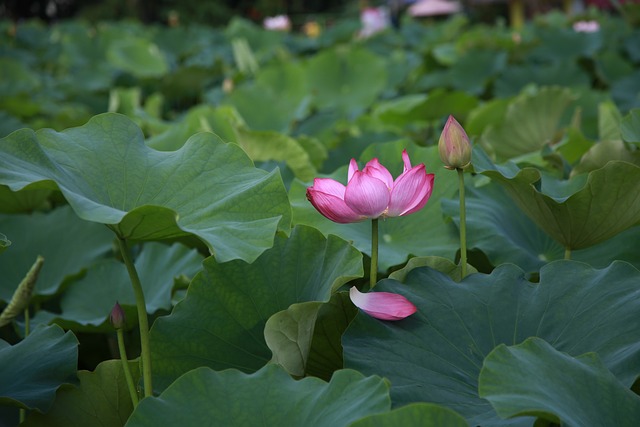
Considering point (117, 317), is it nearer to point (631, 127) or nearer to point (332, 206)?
point (332, 206)

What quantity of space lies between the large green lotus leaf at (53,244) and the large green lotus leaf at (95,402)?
52 centimetres

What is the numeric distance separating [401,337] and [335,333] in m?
0.10

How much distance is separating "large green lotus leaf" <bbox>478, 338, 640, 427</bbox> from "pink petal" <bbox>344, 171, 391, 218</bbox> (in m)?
0.21

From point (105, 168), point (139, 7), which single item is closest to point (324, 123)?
point (105, 168)

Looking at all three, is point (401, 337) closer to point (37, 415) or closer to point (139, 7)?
point (37, 415)

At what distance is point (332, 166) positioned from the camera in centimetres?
166

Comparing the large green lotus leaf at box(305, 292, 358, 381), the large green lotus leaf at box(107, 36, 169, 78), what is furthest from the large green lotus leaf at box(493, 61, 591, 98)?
the large green lotus leaf at box(305, 292, 358, 381)

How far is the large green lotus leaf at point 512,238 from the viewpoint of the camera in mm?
1059

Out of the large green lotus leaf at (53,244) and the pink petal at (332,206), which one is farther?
the large green lotus leaf at (53,244)

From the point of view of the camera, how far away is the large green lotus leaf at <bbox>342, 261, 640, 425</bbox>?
744mm

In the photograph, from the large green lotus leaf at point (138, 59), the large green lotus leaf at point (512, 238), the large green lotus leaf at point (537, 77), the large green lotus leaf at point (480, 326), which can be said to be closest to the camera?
the large green lotus leaf at point (480, 326)

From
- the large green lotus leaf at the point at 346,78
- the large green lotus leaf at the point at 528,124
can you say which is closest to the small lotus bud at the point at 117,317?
the large green lotus leaf at the point at 528,124

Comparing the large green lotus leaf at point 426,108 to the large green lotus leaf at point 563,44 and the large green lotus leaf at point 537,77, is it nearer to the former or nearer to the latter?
the large green lotus leaf at point 537,77

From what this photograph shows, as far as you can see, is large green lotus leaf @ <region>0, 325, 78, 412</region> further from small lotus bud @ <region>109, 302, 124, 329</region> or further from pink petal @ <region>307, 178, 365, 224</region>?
pink petal @ <region>307, 178, 365, 224</region>
